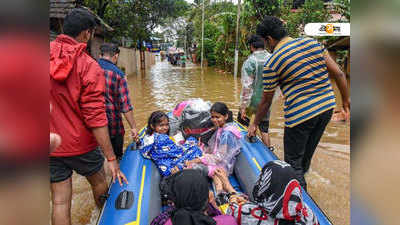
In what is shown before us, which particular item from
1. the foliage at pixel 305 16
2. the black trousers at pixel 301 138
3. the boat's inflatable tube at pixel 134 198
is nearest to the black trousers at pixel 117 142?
the boat's inflatable tube at pixel 134 198

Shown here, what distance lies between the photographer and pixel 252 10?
12.7m

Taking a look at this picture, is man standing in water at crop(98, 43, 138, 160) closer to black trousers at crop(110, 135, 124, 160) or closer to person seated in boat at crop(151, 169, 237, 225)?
black trousers at crop(110, 135, 124, 160)

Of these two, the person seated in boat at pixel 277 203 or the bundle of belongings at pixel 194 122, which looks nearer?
the person seated in boat at pixel 277 203

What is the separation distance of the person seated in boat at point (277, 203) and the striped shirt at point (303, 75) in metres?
0.86

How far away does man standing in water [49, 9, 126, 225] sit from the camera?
1686mm

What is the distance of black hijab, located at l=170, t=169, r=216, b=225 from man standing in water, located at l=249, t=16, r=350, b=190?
118 centimetres

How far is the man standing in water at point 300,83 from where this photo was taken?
2109 mm

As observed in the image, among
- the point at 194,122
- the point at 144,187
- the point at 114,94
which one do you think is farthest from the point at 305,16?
the point at 144,187

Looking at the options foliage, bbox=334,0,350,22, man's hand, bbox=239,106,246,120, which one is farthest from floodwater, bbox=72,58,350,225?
foliage, bbox=334,0,350,22

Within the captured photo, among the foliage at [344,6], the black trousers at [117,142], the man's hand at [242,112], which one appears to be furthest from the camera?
the foliage at [344,6]

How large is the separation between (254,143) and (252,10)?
1134 centimetres

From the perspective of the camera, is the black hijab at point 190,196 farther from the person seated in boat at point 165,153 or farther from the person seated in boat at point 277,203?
the person seated in boat at point 165,153
